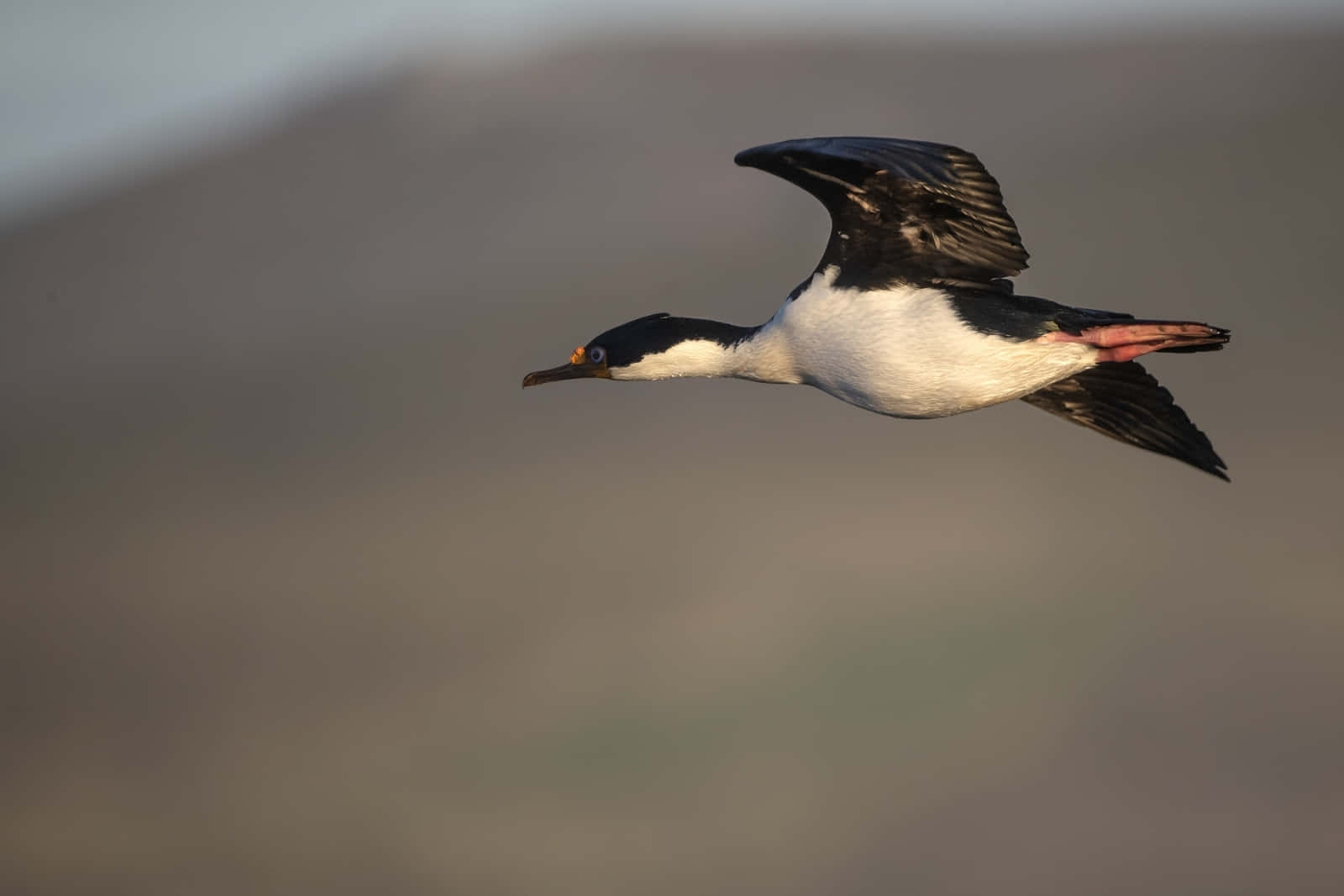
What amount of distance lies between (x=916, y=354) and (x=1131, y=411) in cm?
179

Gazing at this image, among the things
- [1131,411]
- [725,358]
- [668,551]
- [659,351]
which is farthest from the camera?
[668,551]

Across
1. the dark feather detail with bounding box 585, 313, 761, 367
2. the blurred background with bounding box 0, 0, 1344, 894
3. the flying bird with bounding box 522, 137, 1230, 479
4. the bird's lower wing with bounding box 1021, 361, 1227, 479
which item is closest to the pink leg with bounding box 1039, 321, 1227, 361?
the flying bird with bounding box 522, 137, 1230, 479

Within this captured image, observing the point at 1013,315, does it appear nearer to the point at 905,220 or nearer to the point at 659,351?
the point at 905,220

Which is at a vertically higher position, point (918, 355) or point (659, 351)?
point (659, 351)

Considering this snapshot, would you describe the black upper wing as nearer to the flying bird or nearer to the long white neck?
the flying bird

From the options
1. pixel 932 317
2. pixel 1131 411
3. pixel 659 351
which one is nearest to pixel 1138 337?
pixel 932 317

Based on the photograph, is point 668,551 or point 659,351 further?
point 668,551

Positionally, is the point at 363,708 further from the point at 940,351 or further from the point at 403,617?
the point at 940,351

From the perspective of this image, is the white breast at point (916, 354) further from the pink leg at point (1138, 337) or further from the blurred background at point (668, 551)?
the blurred background at point (668, 551)

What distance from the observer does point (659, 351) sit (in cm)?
875

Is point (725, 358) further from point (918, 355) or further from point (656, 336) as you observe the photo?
point (918, 355)

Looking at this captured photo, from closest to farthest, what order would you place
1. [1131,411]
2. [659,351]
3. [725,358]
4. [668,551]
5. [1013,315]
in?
[1013,315]
[725,358]
[659,351]
[1131,411]
[668,551]

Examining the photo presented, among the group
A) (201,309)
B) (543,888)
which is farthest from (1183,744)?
(201,309)

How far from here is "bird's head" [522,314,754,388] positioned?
8625 mm
